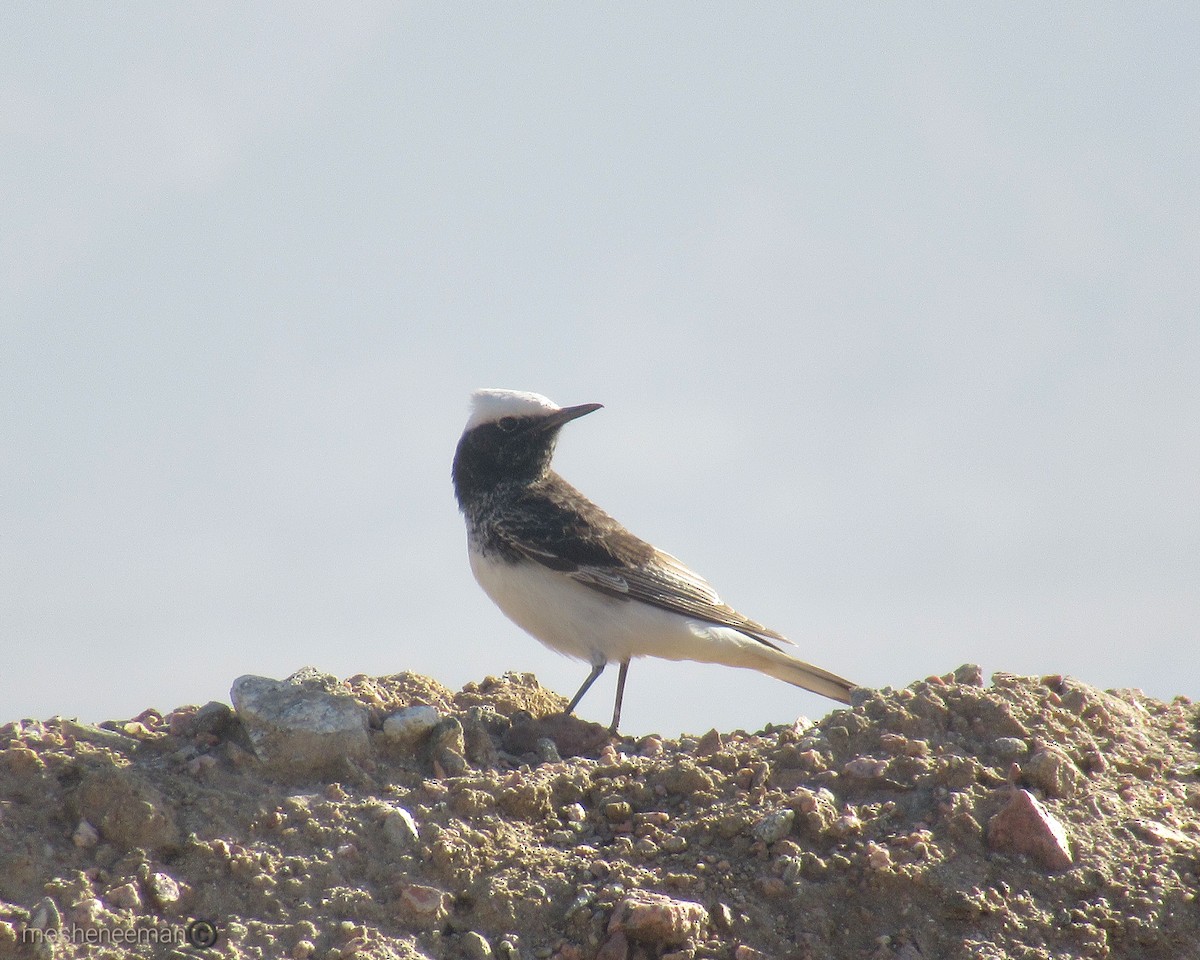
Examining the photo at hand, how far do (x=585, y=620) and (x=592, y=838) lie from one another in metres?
3.60

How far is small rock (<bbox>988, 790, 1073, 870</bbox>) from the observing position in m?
5.45

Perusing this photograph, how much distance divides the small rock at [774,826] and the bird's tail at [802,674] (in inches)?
153

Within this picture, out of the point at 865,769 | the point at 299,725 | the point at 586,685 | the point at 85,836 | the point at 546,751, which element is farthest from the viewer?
the point at 586,685

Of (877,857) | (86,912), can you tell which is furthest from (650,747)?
(86,912)

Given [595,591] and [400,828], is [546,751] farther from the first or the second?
[595,591]

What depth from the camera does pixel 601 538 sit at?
9.64 meters

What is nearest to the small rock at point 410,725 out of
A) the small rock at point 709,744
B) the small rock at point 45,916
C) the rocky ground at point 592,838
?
the rocky ground at point 592,838

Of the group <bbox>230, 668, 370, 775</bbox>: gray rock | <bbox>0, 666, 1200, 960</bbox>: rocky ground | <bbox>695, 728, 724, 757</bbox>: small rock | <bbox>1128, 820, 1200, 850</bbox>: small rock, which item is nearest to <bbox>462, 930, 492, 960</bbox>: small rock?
<bbox>0, 666, 1200, 960</bbox>: rocky ground

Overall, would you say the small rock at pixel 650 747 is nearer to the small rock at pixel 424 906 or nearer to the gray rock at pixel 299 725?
the gray rock at pixel 299 725

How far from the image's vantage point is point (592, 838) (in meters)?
5.73

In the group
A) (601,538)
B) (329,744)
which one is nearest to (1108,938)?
(329,744)

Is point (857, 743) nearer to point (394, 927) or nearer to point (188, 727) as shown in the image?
point (394, 927)

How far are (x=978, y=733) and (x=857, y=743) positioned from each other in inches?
24.0

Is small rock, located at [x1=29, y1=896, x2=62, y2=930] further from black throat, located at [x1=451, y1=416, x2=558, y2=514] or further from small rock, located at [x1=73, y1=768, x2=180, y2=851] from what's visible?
black throat, located at [x1=451, y1=416, x2=558, y2=514]
